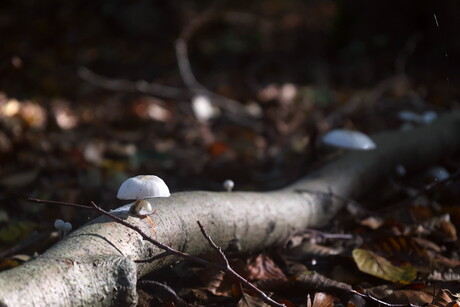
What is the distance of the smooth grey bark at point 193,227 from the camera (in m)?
1.58

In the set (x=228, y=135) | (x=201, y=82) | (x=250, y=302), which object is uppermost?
(x=201, y=82)

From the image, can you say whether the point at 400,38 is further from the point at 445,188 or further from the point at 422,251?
the point at 422,251

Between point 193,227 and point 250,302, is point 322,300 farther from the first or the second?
point 193,227

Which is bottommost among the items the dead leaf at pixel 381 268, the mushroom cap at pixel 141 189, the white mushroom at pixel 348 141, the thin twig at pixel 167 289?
the dead leaf at pixel 381 268

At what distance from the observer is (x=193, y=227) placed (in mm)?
2213

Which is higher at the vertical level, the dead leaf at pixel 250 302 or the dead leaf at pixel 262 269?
the dead leaf at pixel 250 302

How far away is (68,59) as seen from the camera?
7.77 meters

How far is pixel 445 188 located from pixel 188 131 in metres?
2.62

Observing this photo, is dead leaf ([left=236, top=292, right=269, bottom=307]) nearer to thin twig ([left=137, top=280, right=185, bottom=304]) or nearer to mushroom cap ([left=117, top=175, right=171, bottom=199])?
thin twig ([left=137, top=280, right=185, bottom=304])

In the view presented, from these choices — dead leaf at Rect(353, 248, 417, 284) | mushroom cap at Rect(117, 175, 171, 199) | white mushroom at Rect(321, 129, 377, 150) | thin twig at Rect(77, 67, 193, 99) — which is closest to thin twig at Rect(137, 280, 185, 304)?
mushroom cap at Rect(117, 175, 171, 199)

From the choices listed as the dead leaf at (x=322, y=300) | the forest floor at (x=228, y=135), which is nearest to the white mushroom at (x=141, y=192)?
the forest floor at (x=228, y=135)

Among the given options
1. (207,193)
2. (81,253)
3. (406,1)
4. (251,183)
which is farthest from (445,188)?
(406,1)

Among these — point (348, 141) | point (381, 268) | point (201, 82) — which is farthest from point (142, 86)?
point (381, 268)

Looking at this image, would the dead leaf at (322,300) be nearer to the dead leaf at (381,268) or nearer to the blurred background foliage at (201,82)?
the dead leaf at (381,268)
